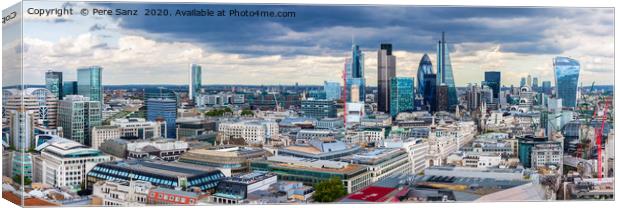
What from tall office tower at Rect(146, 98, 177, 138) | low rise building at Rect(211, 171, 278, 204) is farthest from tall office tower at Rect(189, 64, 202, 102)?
low rise building at Rect(211, 171, 278, 204)

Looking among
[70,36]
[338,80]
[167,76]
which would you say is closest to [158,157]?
[167,76]

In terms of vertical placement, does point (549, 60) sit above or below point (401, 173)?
above

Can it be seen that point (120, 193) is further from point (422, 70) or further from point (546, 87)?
point (546, 87)

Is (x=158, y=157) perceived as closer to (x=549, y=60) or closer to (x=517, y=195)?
(x=517, y=195)

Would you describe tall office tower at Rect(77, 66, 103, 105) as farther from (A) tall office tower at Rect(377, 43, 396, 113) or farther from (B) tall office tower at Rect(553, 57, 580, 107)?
(B) tall office tower at Rect(553, 57, 580, 107)

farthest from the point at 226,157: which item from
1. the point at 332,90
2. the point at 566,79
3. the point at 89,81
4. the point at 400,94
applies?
the point at 566,79

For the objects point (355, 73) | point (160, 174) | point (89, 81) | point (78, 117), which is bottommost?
point (160, 174)
